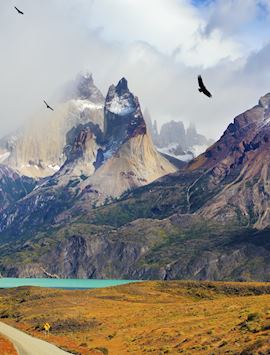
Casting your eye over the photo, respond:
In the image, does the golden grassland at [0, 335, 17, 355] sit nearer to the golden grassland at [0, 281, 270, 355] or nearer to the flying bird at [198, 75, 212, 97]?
the golden grassland at [0, 281, 270, 355]

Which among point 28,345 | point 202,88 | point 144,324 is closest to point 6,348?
point 28,345

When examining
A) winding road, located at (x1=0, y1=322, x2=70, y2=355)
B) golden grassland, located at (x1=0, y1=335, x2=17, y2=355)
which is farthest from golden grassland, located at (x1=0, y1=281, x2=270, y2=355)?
golden grassland, located at (x1=0, y1=335, x2=17, y2=355)

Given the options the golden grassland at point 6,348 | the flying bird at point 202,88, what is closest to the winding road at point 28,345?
the golden grassland at point 6,348

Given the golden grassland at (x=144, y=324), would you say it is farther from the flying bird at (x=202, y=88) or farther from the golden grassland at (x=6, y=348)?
the flying bird at (x=202, y=88)

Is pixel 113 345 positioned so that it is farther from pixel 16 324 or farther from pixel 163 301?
pixel 163 301

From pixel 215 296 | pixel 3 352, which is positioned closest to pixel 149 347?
pixel 3 352


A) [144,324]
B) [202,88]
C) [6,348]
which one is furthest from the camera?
[144,324]

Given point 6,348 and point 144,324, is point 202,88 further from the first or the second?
point 144,324
